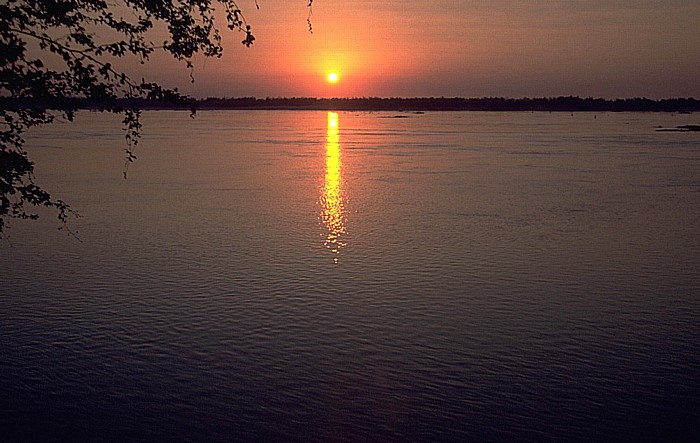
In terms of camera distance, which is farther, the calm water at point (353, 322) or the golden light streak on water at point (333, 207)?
the golden light streak on water at point (333, 207)

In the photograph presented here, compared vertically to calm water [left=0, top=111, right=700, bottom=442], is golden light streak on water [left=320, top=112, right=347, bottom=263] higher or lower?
lower

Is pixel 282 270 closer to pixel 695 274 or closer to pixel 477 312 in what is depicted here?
pixel 477 312

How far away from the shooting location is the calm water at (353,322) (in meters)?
11.6

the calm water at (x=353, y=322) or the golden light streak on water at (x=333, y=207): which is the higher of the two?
the calm water at (x=353, y=322)

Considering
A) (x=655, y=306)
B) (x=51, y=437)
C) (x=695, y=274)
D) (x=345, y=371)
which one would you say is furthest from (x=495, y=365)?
(x=695, y=274)

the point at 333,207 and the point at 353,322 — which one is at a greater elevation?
the point at 353,322

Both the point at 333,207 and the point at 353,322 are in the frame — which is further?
the point at 333,207

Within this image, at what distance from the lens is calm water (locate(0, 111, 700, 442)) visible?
11.6 meters

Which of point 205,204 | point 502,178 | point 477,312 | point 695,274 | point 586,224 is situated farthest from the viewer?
point 502,178

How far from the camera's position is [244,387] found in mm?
12641

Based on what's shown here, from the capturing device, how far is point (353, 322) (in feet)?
53.1

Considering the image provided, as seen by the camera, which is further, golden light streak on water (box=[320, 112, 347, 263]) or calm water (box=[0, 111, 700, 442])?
golden light streak on water (box=[320, 112, 347, 263])

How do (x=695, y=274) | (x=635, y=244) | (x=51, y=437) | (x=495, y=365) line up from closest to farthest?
(x=51, y=437), (x=495, y=365), (x=695, y=274), (x=635, y=244)

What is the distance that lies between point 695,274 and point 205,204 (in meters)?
20.8
